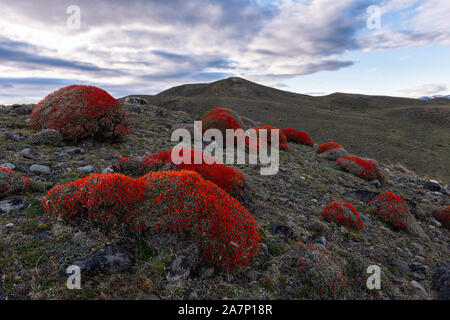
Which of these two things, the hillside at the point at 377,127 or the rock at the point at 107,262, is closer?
the rock at the point at 107,262

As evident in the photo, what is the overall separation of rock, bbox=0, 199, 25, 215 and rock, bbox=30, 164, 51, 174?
1913mm

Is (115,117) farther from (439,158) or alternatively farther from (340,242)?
(439,158)

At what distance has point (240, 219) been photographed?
190 inches

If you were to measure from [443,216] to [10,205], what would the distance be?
1456 cm

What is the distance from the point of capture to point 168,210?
4.59m

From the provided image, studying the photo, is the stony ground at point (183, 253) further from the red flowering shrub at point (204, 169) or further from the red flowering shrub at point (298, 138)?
the red flowering shrub at point (298, 138)

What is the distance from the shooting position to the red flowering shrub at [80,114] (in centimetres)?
992

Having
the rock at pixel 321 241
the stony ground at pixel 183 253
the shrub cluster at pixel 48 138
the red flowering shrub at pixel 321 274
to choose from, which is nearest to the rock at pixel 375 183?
the stony ground at pixel 183 253

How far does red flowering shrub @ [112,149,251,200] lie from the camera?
7.03 metres

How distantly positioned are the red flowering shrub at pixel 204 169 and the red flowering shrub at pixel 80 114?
3597mm

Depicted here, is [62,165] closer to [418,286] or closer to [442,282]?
[418,286]

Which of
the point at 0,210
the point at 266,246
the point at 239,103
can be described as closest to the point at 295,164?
the point at 266,246

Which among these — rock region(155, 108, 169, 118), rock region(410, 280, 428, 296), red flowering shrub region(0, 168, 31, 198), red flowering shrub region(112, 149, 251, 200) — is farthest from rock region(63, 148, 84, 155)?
rock region(410, 280, 428, 296)

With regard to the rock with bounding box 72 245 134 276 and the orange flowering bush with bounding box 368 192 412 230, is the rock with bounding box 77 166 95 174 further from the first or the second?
the orange flowering bush with bounding box 368 192 412 230
